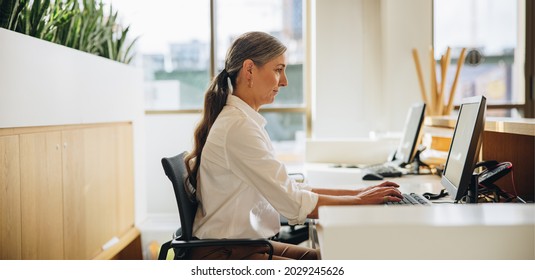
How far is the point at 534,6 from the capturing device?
183 inches

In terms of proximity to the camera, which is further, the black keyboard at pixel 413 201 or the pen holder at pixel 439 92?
the pen holder at pixel 439 92

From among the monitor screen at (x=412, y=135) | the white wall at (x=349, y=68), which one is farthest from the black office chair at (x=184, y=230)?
the white wall at (x=349, y=68)

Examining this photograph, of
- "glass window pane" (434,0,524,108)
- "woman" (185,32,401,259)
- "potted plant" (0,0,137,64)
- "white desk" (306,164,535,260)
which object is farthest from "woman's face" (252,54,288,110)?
"glass window pane" (434,0,524,108)

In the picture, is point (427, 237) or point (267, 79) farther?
point (267, 79)

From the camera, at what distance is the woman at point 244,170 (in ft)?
5.06

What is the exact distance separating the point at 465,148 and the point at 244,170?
2.13ft

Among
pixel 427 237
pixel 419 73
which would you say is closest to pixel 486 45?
pixel 419 73

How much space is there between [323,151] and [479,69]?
1.93m

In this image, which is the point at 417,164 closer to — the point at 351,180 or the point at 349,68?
the point at 351,180

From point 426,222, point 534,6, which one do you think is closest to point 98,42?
point 426,222

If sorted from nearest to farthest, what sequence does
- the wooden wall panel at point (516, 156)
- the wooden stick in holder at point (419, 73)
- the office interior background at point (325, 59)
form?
1. the wooden wall panel at point (516, 156)
2. the wooden stick in holder at point (419, 73)
3. the office interior background at point (325, 59)

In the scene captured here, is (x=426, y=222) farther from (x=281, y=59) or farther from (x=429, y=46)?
(x=429, y=46)

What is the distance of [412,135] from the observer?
2.81 m

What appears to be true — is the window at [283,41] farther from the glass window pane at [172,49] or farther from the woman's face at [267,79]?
the woman's face at [267,79]
